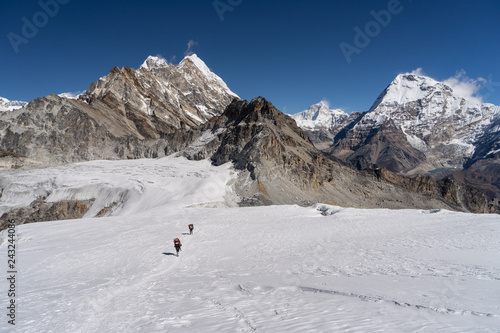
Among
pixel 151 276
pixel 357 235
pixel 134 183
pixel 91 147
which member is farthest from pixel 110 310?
pixel 91 147

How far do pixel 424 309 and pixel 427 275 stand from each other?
11.4 feet

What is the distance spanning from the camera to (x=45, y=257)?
13.7 m

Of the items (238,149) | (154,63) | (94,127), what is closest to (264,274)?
(238,149)

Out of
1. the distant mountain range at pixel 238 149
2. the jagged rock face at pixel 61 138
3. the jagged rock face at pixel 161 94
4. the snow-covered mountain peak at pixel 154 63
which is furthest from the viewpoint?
the snow-covered mountain peak at pixel 154 63

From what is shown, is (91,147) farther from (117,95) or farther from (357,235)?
(357,235)

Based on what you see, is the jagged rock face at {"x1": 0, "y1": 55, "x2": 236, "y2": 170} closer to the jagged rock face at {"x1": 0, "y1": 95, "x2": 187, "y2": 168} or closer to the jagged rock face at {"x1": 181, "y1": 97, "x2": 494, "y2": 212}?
the jagged rock face at {"x1": 0, "y1": 95, "x2": 187, "y2": 168}

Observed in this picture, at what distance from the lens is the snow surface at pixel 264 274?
5.91 m

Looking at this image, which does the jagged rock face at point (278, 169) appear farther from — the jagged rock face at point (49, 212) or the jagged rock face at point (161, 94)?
the jagged rock face at point (161, 94)

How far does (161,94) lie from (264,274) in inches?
5644

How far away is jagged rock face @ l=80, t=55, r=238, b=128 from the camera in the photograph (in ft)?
363

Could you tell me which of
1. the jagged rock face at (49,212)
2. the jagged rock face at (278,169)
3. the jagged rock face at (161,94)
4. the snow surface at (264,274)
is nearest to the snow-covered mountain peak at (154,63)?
the jagged rock face at (161,94)

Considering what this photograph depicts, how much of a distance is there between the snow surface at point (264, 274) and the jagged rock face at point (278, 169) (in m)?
25.7

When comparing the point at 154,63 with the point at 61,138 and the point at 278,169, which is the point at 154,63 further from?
the point at 278,169

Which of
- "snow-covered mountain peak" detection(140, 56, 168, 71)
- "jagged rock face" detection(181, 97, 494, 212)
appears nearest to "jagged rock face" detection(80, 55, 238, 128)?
"snow-covered mountain peak" detection(140, 56, 168, 71)
